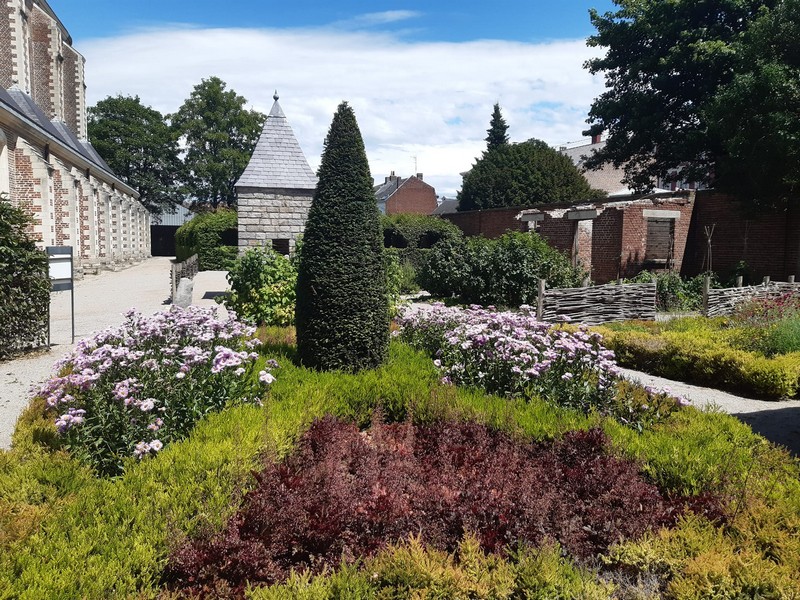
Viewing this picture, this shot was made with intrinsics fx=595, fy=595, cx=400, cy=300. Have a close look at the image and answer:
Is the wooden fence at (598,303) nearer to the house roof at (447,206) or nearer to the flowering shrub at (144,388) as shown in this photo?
A: the flowering shrub at (144,388)

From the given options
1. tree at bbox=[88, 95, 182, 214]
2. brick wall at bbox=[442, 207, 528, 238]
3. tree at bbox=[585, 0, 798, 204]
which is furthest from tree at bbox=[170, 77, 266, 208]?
tree at bbox=[585, 0, 798, 204]

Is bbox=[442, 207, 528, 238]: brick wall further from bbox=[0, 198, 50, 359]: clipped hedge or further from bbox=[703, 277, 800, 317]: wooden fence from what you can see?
bbox=[0, 198, 50, 359]: clipped hedge

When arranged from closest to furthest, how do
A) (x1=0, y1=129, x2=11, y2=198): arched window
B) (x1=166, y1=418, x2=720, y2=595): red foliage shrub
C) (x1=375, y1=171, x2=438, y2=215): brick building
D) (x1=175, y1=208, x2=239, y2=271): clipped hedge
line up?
(x1=166, y1=418, x2=720, y2=595): red foliage shrub < (x1=0, y1=129, x2=11, y2=198): arched window < (x1=175, y1=208, x2=239, y2=271): clipped hedge < (x1=375, y1=171, x2=438, y2=215): brick building

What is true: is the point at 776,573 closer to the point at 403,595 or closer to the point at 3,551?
the point at 403,595

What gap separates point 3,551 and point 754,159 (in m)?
17.2

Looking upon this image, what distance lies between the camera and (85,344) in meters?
5.20

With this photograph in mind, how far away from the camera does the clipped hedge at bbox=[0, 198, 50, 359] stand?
874cm

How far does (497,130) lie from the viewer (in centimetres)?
4353

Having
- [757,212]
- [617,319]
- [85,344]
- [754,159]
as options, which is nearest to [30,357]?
[85,344]

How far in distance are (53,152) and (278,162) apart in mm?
16901

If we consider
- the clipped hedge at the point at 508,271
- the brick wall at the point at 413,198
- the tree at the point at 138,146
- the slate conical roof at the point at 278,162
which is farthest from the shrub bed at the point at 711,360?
the tree at the point at 138,146

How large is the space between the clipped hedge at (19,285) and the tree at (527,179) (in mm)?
26440

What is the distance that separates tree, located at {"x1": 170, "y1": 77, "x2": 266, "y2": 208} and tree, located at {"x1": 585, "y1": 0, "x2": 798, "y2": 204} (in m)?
34.9

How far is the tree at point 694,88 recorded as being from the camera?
586 inches
